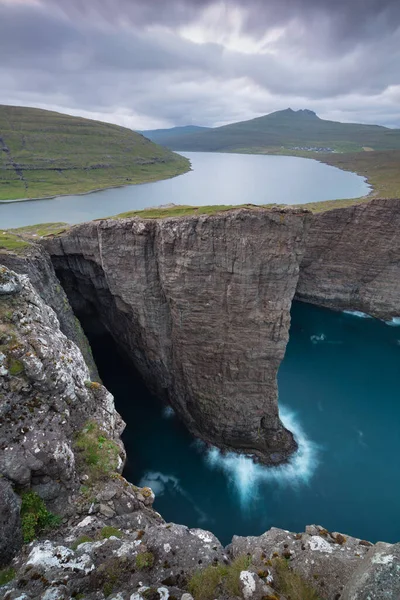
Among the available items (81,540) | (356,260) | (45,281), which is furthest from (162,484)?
(356,260)

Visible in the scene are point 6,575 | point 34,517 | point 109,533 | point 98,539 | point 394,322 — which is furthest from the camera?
point 394,322

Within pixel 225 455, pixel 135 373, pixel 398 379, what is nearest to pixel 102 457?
pixel 225 455

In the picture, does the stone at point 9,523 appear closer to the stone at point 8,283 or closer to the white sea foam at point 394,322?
the stone at point 8,283

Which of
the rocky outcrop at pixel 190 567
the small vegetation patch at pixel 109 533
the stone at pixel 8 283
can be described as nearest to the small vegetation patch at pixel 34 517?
the rocky outcrop at pixel 190 567

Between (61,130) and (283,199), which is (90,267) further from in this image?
(61,130)

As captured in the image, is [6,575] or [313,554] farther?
[313,554]

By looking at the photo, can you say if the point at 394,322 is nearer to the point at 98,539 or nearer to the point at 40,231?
the point at 40,231
